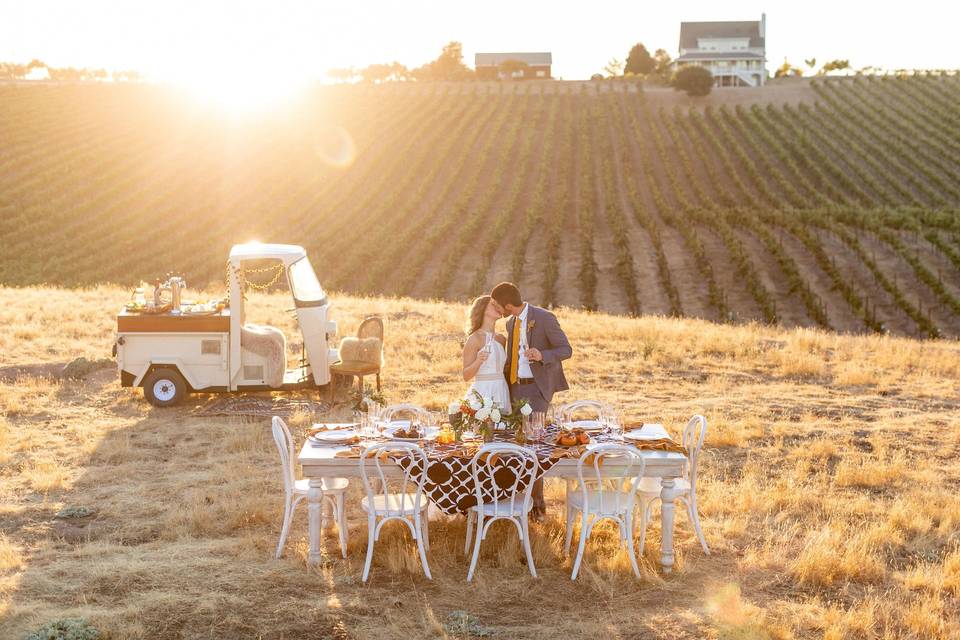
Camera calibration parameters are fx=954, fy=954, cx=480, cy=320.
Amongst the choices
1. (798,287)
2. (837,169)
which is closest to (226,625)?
(798,287)

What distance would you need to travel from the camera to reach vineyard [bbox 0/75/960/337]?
33062 millimetres

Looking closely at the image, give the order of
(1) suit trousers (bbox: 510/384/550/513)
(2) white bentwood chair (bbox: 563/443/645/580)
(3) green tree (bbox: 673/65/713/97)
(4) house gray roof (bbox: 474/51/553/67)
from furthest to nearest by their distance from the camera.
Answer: (4) house gray roof (bbox: 474/51/553/67), (3) green tree (bbox: 673/65/713/97), (1) suit trousers (bbox: 510/384/550/513), (2) white bentwood chair (bbox: 563/443/645/580)

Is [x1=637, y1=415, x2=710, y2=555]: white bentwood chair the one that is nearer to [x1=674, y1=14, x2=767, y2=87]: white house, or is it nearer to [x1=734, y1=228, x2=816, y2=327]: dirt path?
[x1=734, y1=228, x2=816, y2=327]: dirt path

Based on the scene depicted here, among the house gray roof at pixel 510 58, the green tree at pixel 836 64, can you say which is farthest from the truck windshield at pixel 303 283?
the green tree at pixel 836 64

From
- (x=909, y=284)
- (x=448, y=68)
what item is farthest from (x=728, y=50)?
(x=909, y=284)

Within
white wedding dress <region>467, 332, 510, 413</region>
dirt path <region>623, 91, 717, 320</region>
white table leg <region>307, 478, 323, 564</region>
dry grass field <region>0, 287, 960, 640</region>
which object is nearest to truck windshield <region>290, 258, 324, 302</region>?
dry grass field <region>0, 287, 960, 640</region>

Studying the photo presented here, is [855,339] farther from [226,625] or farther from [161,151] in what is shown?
[161,151]

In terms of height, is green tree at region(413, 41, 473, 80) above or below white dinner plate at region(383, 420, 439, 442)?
above

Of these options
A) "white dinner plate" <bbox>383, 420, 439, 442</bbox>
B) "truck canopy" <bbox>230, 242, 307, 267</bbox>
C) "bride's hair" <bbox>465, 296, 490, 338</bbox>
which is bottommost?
"white dinner plate" <bbox>383, 420, 439, 442</bbox>

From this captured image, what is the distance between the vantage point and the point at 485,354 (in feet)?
26.6

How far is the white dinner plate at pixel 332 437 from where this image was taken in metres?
7.66

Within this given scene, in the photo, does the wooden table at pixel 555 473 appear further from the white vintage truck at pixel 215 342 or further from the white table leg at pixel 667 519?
the white vintage truck at pixel 215 342

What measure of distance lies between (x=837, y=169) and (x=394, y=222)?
2534 centimetres

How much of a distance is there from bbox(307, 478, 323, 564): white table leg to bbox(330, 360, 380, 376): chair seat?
6.24 meters
